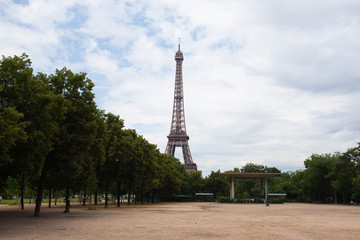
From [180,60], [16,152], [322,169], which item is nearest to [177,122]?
[180,60]

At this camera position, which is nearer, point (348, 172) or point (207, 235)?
point (207, 235)

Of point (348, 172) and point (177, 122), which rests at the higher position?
point (177, 122)

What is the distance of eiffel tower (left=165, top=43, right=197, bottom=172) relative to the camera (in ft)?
385

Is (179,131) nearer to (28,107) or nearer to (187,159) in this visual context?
(187,159)

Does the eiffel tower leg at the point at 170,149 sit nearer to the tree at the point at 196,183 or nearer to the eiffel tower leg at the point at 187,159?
the eiffel tower leg at the point at 187,159

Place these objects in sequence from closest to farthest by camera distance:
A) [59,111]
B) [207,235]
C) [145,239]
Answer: [145,239] < [207,235] < [59,111]

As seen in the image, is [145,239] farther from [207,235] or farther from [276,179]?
[276,179]

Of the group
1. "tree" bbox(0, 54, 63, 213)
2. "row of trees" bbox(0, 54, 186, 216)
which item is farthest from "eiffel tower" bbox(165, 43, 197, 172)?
"tree" bbox(0, 54, 63, 213)

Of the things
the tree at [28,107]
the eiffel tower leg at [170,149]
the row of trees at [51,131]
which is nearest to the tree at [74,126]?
the row of trees at [51,131]

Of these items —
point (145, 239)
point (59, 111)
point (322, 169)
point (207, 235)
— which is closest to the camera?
point (145, 239)

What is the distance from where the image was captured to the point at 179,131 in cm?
12100

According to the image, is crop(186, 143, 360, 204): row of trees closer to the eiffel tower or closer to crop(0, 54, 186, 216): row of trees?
the eiffel tower

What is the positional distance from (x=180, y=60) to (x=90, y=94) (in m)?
105

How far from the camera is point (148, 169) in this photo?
53938mm
